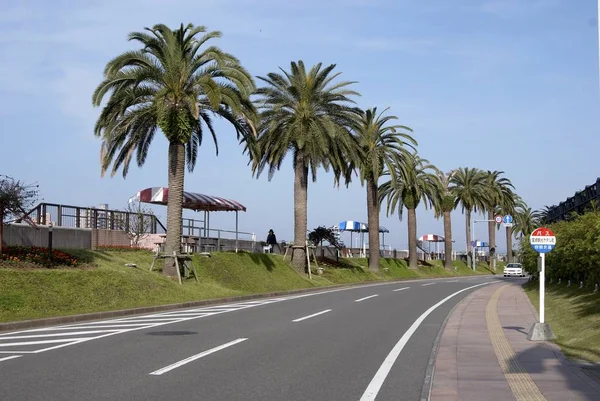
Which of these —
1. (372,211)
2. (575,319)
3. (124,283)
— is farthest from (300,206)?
(575,319)

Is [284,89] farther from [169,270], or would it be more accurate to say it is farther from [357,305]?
[357,305]

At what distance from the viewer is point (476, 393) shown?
865 centimetres

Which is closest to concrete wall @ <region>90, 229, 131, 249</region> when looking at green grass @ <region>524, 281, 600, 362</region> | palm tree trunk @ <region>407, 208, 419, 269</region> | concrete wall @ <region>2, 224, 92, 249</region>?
concrete wall @ <region>2, 224, 92, 249</region>

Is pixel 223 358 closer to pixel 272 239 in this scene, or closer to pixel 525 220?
pixel 272 239

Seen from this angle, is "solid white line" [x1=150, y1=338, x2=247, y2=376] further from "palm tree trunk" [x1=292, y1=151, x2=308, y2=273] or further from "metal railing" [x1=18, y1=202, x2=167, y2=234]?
"palm tree trunk" [x1=292, y1=151, x2=308, y2=273]

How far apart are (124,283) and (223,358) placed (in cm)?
1411

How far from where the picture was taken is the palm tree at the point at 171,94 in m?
28.4

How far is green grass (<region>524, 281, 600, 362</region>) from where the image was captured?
12.7m

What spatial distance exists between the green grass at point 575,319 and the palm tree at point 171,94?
1460cm

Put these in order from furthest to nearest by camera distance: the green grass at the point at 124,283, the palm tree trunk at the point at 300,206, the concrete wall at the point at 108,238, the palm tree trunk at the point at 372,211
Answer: the palm tree trunk at the point at 372,211 < the palm tree trunk at the point at 300,206 < the concrete wall at the point at 108,238 < the green grass at the point at 124,283

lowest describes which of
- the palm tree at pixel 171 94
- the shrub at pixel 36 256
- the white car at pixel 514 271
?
the white car at pixel 514 271

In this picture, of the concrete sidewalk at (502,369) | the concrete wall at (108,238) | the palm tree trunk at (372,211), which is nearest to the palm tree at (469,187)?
the palm tree trunk at (372,211)

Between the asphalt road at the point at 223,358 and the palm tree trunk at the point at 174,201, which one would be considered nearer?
the asphalt road at the point at 223,358

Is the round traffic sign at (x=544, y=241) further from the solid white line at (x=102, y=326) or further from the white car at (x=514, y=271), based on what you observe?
the white car at (x=514, y=271)
